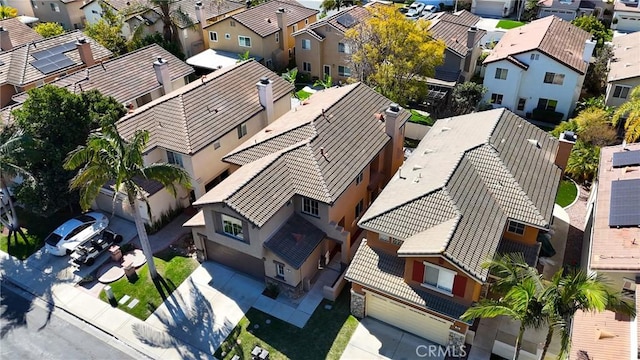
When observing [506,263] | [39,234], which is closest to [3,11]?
[39,234]

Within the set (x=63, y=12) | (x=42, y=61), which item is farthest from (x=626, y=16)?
(x=63, y=12)

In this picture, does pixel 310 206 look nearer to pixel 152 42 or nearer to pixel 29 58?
pixel 29 58

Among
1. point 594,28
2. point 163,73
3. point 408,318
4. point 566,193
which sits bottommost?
point 566,193

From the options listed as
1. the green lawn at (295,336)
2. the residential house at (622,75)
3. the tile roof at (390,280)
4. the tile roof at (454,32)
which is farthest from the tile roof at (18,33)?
the residential house at (622,75)

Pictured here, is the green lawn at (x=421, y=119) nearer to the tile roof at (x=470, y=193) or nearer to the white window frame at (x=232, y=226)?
the tile roof at (x=470, y=193)

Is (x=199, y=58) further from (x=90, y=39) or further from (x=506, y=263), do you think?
(x=506, y=263)

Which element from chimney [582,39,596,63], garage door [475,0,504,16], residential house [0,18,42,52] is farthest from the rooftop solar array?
garage door [475,0,504,16]
